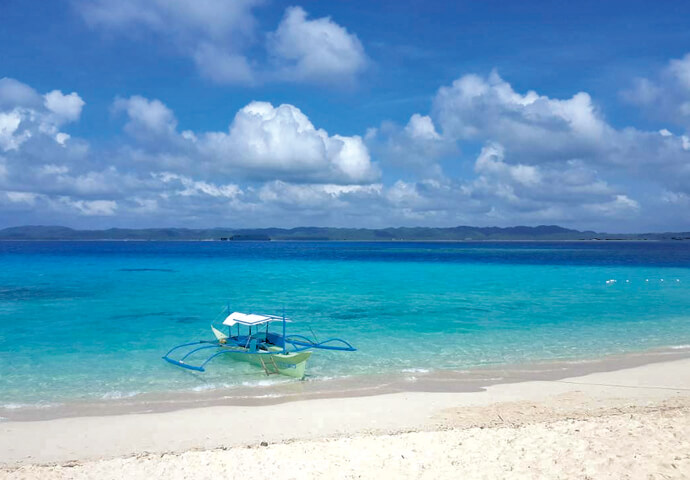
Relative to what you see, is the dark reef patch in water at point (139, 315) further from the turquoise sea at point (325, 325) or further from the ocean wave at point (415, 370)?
the ocean wave at point (415, 370)

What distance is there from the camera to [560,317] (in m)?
24.6

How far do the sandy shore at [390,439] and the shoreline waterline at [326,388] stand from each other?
0.48m

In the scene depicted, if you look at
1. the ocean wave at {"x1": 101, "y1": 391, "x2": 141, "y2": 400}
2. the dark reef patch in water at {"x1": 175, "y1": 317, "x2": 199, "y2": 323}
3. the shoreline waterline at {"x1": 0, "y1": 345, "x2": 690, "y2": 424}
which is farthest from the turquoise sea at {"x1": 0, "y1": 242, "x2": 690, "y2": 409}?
the shoreline waterline at {"x1": 0, "y1": 345, "x2": 690, "y2": 424}

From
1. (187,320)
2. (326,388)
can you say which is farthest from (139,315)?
(326,388)

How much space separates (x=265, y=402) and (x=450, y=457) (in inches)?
213

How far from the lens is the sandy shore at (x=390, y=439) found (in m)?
7.85

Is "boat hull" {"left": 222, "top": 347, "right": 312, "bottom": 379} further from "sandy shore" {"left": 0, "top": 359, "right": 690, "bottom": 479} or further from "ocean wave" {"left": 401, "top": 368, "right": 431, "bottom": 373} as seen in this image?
"ocean wave" {"left": 401, "top": 368, "right": 431, "bottom": 373}

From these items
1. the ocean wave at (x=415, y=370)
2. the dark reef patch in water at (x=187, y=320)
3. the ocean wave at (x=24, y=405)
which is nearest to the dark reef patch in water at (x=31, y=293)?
the dark reef patch in water at (x=187, y=320)

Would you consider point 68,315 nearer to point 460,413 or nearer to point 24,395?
point 24,395

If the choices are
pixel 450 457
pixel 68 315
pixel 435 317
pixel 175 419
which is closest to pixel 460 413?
pixel 450 457

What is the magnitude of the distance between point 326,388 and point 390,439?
14.6 feet

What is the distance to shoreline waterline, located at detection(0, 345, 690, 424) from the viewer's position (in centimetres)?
1174

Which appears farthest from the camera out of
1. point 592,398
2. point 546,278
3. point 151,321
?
point 546,278

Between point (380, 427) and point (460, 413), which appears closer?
point (380, 427)
